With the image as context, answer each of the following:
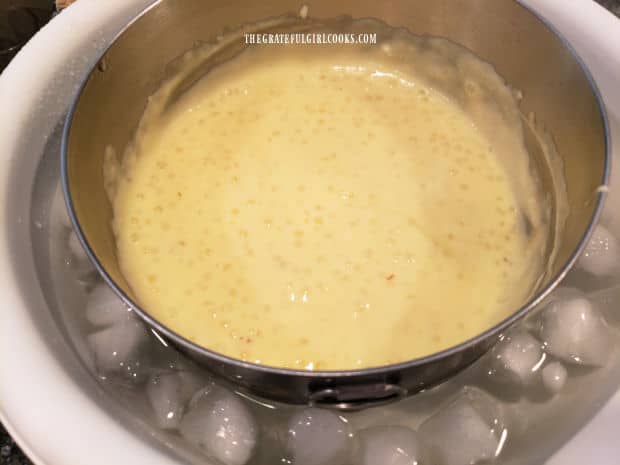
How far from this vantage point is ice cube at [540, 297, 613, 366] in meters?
0.94

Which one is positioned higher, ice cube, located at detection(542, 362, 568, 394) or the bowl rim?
the bowl rim

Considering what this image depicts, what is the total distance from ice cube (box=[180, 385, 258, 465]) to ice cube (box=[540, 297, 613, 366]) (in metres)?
0.50

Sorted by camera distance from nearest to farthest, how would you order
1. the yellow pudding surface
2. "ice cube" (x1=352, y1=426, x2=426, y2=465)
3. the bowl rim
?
1. the bowl rim
2. "ice cube" (x1=352, y1=426, x2=426, y2=465)
3. the yellow pudding surface

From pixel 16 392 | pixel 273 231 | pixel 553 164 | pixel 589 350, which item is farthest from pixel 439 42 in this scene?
pixel 16 392

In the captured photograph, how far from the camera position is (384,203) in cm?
110

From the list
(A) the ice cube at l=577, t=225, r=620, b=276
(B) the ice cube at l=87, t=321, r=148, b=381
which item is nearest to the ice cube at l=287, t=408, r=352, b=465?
(B) the ice cube at l=87, t=321, r=148, b=381

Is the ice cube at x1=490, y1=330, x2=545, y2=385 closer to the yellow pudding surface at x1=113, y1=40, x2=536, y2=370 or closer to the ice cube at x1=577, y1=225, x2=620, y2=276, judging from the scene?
the yellow pudding surface at x1=113, y1=40, x2=536, y2=370

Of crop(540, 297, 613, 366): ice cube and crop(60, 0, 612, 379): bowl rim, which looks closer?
crop(60, 0, 612, 379): bowl rim

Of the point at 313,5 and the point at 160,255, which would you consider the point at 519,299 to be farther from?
the point at 313,5

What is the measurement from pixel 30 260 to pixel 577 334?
870 millimetres

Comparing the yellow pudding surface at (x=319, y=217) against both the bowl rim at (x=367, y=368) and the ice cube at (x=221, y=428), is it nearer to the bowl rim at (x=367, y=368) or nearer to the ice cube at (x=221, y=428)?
the ice cube at (x=221, y=428)

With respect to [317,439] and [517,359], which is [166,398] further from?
[517,359]

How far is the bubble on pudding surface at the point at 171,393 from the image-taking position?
0.89 m

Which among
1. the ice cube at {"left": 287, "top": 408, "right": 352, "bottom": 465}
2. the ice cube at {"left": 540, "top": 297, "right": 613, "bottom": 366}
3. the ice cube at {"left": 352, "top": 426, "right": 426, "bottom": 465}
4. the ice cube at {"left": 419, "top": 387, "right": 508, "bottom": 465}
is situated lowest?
the ice cube at {"left": 287, "top": 408, "right": 352, "bottom": 465}
